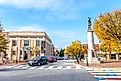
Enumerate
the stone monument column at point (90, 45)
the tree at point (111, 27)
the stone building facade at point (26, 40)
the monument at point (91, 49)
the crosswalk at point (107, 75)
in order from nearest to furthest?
the crosswalk at point (107, 75)
the tree at point (111, 27)
the monument at point (91, 49)
the stone monument column at point (90, 45)
the stone building facade at point (26, 40)

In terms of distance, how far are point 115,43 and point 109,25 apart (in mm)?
2720

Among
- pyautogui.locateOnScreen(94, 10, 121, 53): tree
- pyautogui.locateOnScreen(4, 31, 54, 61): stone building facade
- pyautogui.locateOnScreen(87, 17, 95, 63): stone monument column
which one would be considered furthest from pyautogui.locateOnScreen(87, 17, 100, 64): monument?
pyautogui.locateOnScreen(4, 31, 54, 61): stone building facade

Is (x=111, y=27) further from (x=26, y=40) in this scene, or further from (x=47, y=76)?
(x=26, y=40)

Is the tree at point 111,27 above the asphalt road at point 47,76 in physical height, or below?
above

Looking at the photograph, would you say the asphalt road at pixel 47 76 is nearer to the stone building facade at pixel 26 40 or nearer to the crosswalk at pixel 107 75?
the crosswalk at pixel 107 75

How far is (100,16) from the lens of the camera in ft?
129

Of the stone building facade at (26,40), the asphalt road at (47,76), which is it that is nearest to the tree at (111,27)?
the asphalt road at (47,76)

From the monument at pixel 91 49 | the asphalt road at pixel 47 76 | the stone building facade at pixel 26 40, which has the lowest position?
the asphalt road at pixel 47 76

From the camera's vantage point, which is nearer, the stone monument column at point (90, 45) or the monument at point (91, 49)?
the monument at point (91, 49)

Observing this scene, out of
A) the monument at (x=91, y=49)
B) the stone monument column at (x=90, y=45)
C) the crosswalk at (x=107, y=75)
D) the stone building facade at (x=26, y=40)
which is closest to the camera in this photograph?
the crosswalk at (x=107, y=75)

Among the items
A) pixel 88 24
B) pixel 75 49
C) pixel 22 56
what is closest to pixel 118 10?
pixel 88 24

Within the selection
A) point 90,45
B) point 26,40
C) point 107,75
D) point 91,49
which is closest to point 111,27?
point 90,45

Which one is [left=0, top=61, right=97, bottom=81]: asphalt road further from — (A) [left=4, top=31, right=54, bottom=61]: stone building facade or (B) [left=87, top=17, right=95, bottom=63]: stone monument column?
(A) [left=4, top=31, right=54, bottom=61]: stone building facade

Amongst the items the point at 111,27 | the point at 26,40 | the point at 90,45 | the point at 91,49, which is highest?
the point at 26,40
